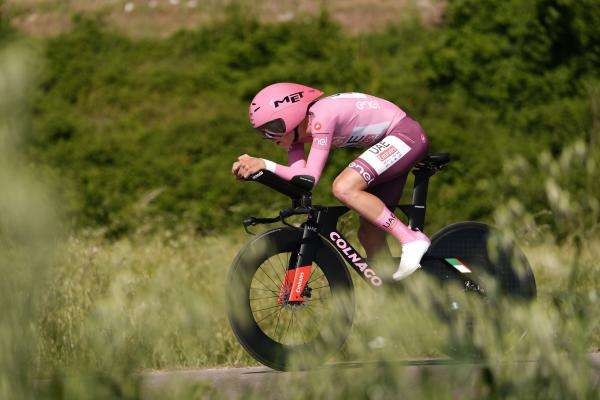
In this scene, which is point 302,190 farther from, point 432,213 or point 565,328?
point 432,213

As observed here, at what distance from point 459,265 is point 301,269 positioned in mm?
1020

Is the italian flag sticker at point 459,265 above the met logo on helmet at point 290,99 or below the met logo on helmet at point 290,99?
below

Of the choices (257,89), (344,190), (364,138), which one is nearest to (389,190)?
(364,138)

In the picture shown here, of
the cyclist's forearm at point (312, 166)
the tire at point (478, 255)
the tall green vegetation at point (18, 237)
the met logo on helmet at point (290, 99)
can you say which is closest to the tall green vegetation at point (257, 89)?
the tire at point (478, 255)

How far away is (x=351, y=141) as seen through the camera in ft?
20.7

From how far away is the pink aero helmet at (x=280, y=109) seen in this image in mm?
6086

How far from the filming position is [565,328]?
392 centimetres

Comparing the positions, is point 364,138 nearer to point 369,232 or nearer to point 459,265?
point 369,232

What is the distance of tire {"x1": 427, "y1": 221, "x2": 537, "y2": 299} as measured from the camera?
665cm

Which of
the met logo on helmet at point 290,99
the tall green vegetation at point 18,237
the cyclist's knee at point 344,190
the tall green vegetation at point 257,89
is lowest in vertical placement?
the tall green vegetation at point 257,89

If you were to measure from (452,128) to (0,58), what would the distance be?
909cm

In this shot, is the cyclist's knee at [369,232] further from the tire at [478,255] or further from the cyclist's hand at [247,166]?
the cyclist's hand at [247,166]

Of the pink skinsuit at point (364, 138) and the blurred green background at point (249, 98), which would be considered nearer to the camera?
the pink skinsuit at point (364, 138)

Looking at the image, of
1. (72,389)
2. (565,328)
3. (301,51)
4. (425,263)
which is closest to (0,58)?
(72,389)
